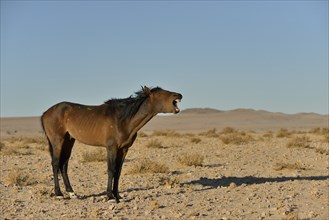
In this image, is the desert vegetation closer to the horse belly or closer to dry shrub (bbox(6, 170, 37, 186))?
dry shrub (bbox(6, 170, 37, 186))

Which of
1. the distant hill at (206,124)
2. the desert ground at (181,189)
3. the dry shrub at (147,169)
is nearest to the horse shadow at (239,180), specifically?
the desert ground at (181,189)

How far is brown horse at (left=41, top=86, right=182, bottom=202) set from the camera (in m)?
10.0

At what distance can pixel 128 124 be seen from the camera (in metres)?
10.1

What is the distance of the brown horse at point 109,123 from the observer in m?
10.0

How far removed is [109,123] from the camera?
10195 mm

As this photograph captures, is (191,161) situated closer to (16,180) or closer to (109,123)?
(16,180)

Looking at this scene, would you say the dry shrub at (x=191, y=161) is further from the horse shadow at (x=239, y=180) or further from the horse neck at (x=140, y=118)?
the horse neck at (x=140, y=118)

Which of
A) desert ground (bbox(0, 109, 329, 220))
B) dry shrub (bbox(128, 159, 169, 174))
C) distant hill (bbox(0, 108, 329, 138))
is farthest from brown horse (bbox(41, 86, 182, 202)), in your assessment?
distant hill (bbox(0, 108, 329, 138))

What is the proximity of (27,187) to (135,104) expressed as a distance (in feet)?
11.4

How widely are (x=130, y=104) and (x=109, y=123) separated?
1.90ft

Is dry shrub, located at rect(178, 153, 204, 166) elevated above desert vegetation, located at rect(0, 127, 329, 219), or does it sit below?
above

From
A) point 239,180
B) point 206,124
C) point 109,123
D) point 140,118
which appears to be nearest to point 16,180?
point 109,123

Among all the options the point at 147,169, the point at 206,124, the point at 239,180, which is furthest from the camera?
the point at 206,124

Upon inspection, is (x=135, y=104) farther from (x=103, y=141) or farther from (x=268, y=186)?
(x=268, y=186)
